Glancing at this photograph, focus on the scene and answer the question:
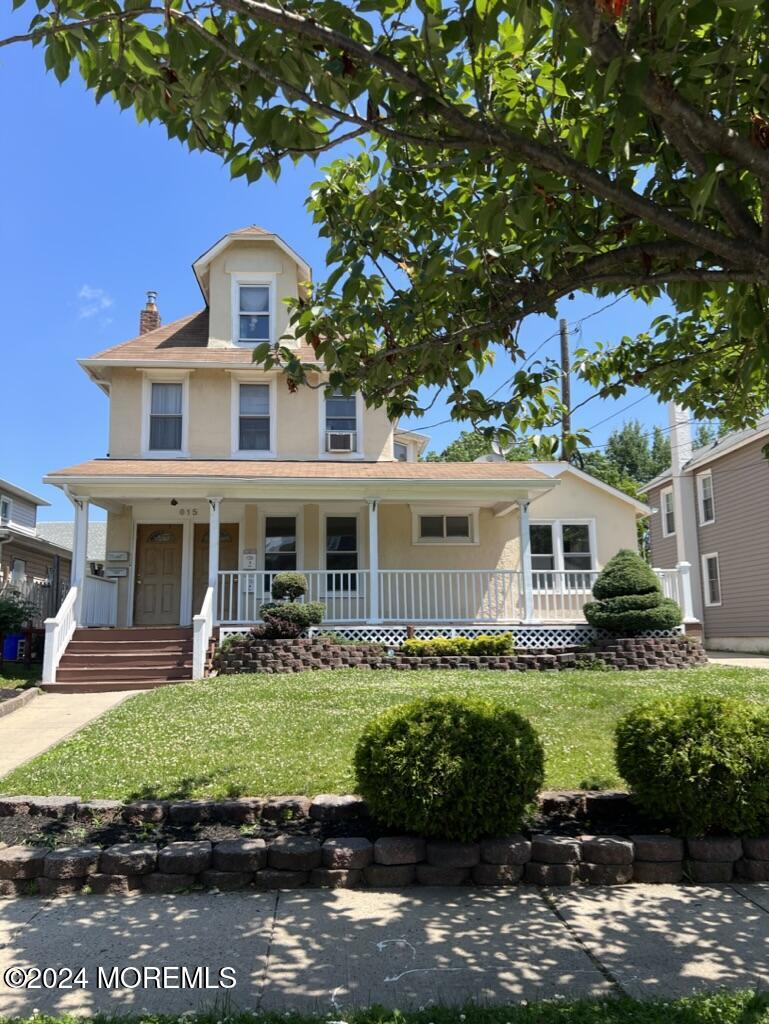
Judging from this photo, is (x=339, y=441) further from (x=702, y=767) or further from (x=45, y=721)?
(x=702, y=767)

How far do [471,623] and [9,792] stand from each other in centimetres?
1052

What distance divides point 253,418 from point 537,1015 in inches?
609

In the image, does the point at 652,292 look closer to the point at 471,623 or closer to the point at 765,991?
the point at 765,991

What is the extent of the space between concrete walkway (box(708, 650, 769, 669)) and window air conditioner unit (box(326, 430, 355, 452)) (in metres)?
9.13

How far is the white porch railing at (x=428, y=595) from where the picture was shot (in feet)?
51.2

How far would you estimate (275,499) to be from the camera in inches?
611

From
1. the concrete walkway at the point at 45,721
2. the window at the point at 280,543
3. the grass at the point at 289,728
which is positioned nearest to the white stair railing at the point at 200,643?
the grass at the point at 289,728

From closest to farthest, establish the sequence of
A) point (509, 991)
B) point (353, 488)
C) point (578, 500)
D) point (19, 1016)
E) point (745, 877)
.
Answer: point (19, 1016), point (509, 991), point (745, 877), point (353, 488), point (578, 500)

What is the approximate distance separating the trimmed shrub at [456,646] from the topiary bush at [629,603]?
205 centimetres

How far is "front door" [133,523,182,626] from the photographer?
1659cm

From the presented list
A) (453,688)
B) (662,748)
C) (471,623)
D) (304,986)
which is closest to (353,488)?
(471,623)

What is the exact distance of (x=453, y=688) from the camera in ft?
36.2

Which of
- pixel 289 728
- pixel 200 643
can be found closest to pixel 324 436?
pixel 200 643

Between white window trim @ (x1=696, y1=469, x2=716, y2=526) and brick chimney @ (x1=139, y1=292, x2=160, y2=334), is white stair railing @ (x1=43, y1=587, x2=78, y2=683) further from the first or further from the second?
white window trim @ (x1=696, y1=469, x2=716, y2=526)
